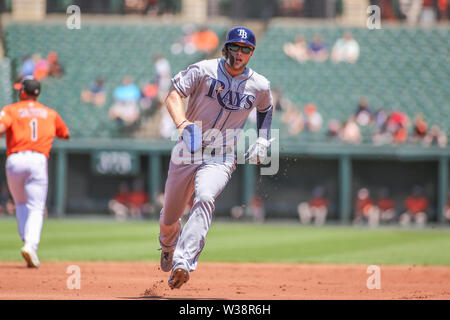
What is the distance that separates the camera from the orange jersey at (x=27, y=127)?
8.44 metres

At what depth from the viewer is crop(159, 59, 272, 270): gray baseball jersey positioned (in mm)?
6047

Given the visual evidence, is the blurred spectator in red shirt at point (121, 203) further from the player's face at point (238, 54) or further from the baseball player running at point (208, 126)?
the player's face at point (238, 54)

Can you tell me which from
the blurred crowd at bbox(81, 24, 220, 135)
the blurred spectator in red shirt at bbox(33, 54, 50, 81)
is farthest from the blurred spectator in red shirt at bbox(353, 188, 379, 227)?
the blurred spectator in red shirt at bbox(33, 54, 50, 81)

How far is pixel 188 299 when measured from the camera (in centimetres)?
619

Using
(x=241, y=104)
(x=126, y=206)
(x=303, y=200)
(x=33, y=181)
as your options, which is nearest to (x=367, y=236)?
(x=303, y=200)

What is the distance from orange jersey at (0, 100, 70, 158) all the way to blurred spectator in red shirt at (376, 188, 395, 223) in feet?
37.7

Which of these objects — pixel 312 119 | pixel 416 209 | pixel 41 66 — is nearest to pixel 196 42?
pixel 41 66

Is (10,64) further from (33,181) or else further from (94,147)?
(33,181)

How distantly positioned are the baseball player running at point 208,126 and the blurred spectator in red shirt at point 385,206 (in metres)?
12.5

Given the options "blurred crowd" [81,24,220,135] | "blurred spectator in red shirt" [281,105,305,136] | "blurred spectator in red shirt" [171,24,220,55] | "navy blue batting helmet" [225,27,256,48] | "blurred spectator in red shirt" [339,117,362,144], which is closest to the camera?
"navy blue batting helmet" [225,27,256,48]

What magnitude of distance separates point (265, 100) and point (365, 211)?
12289mm

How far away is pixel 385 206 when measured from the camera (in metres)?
18.7

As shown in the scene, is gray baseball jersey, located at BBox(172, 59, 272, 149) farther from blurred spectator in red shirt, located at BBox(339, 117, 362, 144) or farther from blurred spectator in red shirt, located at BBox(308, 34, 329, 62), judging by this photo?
blurred spectator in red shirt, located at BBox(308, 34, 329, 62)

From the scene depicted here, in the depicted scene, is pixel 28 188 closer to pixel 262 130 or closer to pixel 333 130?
pixel 262 130
